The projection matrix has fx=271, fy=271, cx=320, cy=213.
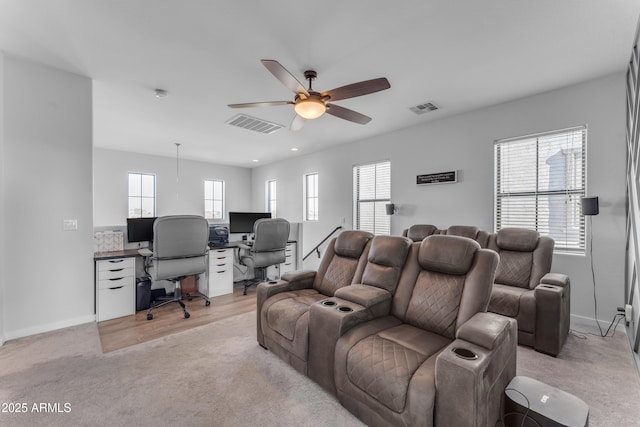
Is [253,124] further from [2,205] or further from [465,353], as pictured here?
[465,353]

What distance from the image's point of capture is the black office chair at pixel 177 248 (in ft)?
11.2

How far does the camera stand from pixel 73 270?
314 cm

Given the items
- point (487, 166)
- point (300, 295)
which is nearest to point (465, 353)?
point (300, 295)

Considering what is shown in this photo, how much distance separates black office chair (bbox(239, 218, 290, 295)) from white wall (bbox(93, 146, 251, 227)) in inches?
134

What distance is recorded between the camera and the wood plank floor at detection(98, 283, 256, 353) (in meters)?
2.91

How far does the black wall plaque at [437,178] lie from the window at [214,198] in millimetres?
6213

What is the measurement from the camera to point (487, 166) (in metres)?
3.97

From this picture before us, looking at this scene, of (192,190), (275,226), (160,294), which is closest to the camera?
(160,294)

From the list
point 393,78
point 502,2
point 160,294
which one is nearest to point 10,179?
point 160,294

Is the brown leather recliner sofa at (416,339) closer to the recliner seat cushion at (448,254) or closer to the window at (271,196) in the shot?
the recliner seat cushion at (448,254)

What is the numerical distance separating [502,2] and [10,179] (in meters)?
4.76

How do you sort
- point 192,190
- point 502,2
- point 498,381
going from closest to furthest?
point 498,381 < point 502,2 < point 192,190

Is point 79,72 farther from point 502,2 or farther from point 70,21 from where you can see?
point 502,2

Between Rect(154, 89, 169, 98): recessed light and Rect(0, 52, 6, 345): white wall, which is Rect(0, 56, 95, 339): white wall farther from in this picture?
Rect(154, 89, 169, 98): recessed light
